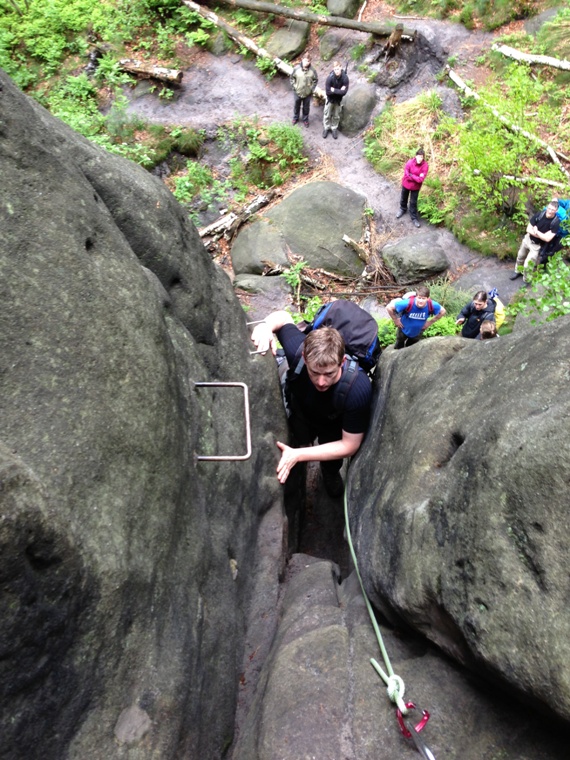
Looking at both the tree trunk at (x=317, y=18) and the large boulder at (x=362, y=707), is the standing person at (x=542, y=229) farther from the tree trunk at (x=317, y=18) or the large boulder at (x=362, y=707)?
the tree trunk at (x=317, y=18)

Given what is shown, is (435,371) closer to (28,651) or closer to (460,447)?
(460,447)

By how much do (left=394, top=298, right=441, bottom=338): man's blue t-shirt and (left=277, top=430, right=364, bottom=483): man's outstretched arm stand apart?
12.0 feet

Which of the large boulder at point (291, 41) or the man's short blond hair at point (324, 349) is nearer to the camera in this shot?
the man's short blond hair at point (324, 349)

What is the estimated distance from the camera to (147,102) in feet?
59.6

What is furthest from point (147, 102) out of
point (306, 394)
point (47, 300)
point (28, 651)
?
point (28, 651)

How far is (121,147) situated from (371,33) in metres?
9.42

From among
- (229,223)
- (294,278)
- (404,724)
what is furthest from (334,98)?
(404,724)

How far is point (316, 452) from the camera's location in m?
5.20

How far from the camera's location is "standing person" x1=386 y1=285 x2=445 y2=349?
8406 millimetres

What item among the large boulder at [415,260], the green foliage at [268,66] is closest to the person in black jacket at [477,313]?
the large boulder at [415,260]

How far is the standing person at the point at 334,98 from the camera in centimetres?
1530

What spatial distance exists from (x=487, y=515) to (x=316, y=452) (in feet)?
8.05

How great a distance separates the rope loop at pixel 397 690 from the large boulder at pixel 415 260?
437 inches

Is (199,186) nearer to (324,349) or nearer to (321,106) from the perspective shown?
(321,106)
